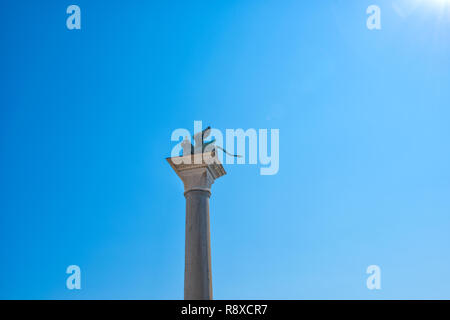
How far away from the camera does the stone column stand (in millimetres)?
14648

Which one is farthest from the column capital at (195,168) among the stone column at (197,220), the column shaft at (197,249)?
the column shaft at (197,249)

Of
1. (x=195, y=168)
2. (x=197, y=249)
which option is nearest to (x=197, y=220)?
(x=197, y=249)

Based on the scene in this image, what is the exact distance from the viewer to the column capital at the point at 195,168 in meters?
16.4

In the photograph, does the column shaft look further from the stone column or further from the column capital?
the column capital

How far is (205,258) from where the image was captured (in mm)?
15008

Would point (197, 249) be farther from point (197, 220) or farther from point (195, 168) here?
point (195, 168)

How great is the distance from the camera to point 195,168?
16.6 m

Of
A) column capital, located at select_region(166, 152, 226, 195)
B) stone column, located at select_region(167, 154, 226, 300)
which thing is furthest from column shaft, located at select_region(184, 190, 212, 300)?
column capital, located at select_region(166, 152, 226, 195)

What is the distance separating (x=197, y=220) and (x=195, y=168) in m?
2.08
